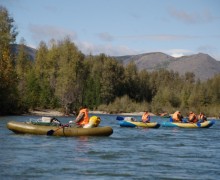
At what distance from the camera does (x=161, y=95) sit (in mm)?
85438

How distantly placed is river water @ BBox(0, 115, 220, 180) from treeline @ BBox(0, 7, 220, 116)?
2773 centimetres

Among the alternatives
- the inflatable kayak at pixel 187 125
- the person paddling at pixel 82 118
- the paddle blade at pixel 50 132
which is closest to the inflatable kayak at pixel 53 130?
the paddle blade at pixel 50 132

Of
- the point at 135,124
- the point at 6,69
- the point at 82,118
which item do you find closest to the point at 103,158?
the point at 82,118

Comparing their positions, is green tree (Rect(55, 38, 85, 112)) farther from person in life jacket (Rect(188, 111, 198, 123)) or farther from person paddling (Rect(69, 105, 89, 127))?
person paddling (Rect(69, 105, 89, 127))

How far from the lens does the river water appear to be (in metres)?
14.9

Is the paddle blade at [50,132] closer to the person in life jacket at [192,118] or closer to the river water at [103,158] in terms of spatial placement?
the river water at [103,158]

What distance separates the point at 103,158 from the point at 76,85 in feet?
150

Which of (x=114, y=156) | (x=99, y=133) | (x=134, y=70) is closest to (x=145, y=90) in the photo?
(x=134, y=70)

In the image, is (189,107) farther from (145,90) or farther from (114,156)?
(114,156)

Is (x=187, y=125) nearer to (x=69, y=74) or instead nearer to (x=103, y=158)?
(x=103, y=158)

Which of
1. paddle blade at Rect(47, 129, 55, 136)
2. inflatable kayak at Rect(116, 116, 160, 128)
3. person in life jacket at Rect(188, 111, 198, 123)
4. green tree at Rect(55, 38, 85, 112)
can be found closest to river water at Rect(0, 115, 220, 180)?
paddle blade at Rect(47, 129, 55, 136)

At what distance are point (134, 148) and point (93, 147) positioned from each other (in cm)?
183

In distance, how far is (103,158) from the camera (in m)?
18.2

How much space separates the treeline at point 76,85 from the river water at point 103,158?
2773cm
